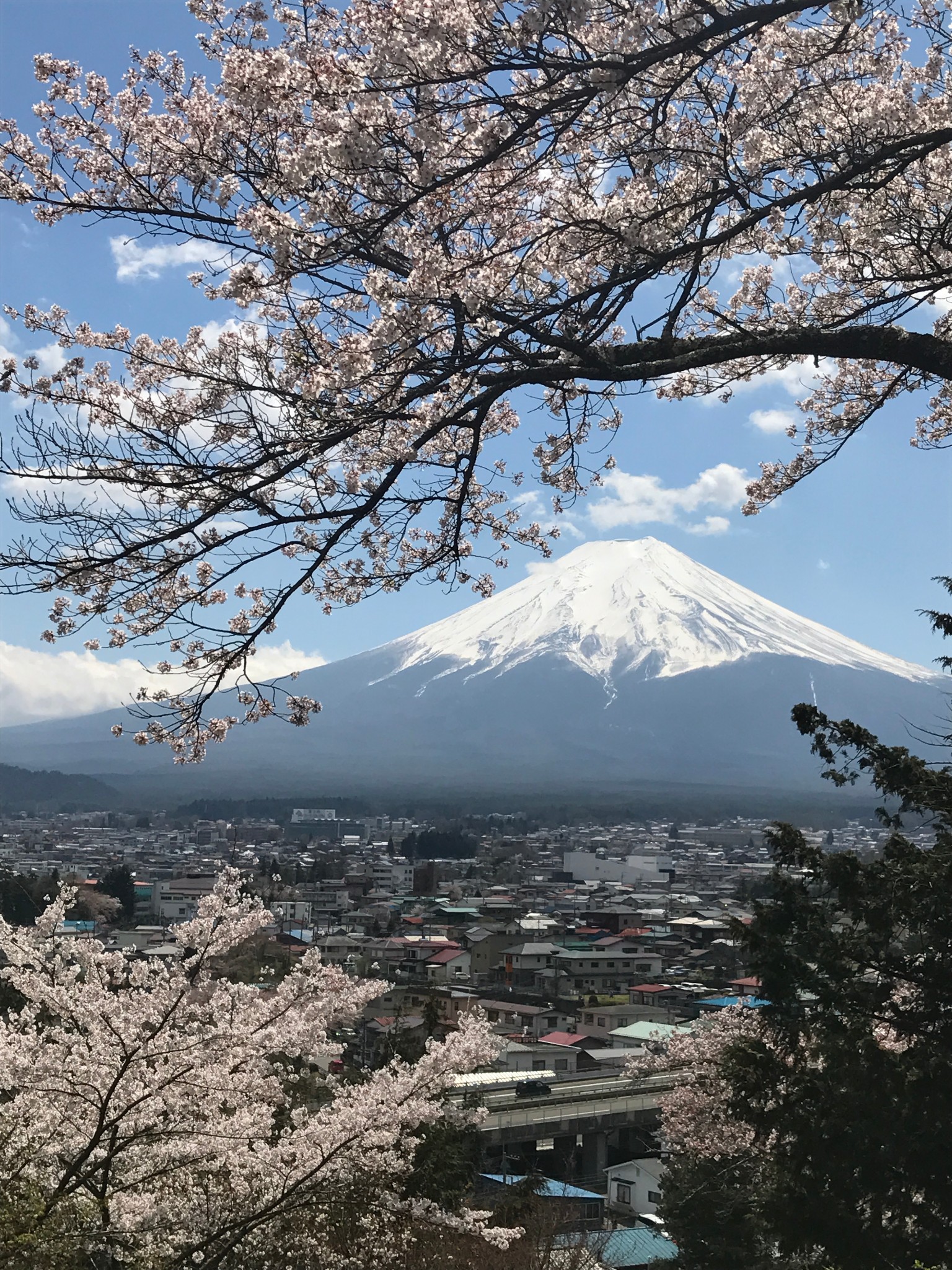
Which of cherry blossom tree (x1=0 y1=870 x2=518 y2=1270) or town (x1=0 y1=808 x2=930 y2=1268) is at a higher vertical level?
cherry blossom tree (x1=0 y1=870 x2=518 y2=1270)

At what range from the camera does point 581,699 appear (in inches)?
5251

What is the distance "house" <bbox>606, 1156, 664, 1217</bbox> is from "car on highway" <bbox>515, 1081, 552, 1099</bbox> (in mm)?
1794

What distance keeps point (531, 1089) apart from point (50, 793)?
85892 mm

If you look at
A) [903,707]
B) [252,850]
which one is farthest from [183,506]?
[903,707]

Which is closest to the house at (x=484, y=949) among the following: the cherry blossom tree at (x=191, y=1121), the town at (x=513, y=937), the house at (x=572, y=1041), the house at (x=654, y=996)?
the town at (x=513, y=937)

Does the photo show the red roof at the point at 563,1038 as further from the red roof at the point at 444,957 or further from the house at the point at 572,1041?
the red roof at the point at 444,957

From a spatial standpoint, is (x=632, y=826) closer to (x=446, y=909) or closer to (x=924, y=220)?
(x=446, y=909)

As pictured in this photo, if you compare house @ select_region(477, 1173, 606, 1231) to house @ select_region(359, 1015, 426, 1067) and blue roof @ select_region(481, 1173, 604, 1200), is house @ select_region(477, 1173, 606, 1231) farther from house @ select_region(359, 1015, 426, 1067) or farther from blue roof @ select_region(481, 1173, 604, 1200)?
house @ select_region(359, 1015, 426, 1067)

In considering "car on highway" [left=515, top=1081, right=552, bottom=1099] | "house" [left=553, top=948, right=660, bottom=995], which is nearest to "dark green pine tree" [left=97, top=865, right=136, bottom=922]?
"house" [left=553, top=948, right=660, bottom=995]

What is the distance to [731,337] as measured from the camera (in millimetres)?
3074

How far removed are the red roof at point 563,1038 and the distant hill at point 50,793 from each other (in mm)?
72268

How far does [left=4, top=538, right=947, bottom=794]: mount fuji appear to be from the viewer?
11806 cm

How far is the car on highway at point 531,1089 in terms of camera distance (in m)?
16.7

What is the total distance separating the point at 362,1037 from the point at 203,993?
16.1 m
